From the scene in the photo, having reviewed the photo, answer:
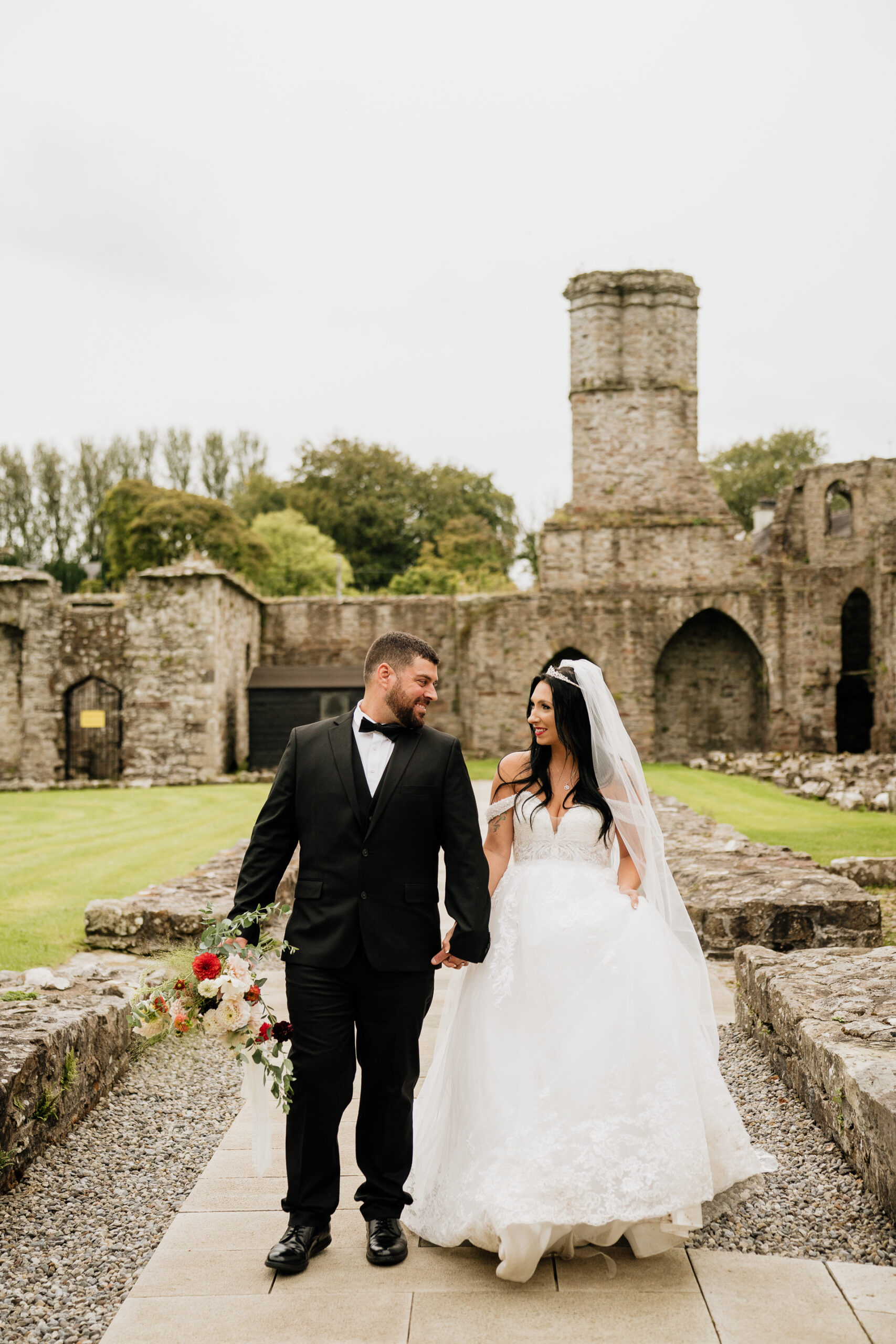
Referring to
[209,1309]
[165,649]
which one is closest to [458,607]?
[165,649]

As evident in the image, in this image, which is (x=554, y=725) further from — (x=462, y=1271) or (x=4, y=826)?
(x=4, y=826)

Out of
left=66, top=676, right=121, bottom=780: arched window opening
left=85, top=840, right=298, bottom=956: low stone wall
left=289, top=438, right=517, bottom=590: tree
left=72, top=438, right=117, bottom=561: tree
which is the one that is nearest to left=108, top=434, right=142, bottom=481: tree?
left=72, top=438, right=117, bottom=561: tree

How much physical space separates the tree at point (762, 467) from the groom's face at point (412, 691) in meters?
47.1

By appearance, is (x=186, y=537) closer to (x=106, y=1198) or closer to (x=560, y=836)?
(x=106, y=1198)

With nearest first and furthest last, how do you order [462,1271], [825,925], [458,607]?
[462,1271] → [825,925] → [458,607]

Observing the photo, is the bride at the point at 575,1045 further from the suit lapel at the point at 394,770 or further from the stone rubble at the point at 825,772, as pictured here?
the stone rubble at the point at 825,772

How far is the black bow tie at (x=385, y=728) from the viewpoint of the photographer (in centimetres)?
362

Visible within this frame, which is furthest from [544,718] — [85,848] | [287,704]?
[287,704]

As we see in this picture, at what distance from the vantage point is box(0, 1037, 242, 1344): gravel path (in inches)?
122

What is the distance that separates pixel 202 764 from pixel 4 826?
9.62m

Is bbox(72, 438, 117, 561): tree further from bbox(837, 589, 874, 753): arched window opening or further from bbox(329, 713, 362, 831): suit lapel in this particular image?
bbox(329, 713, 362, 831): suit lapel

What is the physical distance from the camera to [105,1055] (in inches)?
196

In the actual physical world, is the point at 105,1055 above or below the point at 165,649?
below

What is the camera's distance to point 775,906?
23.4 ft
